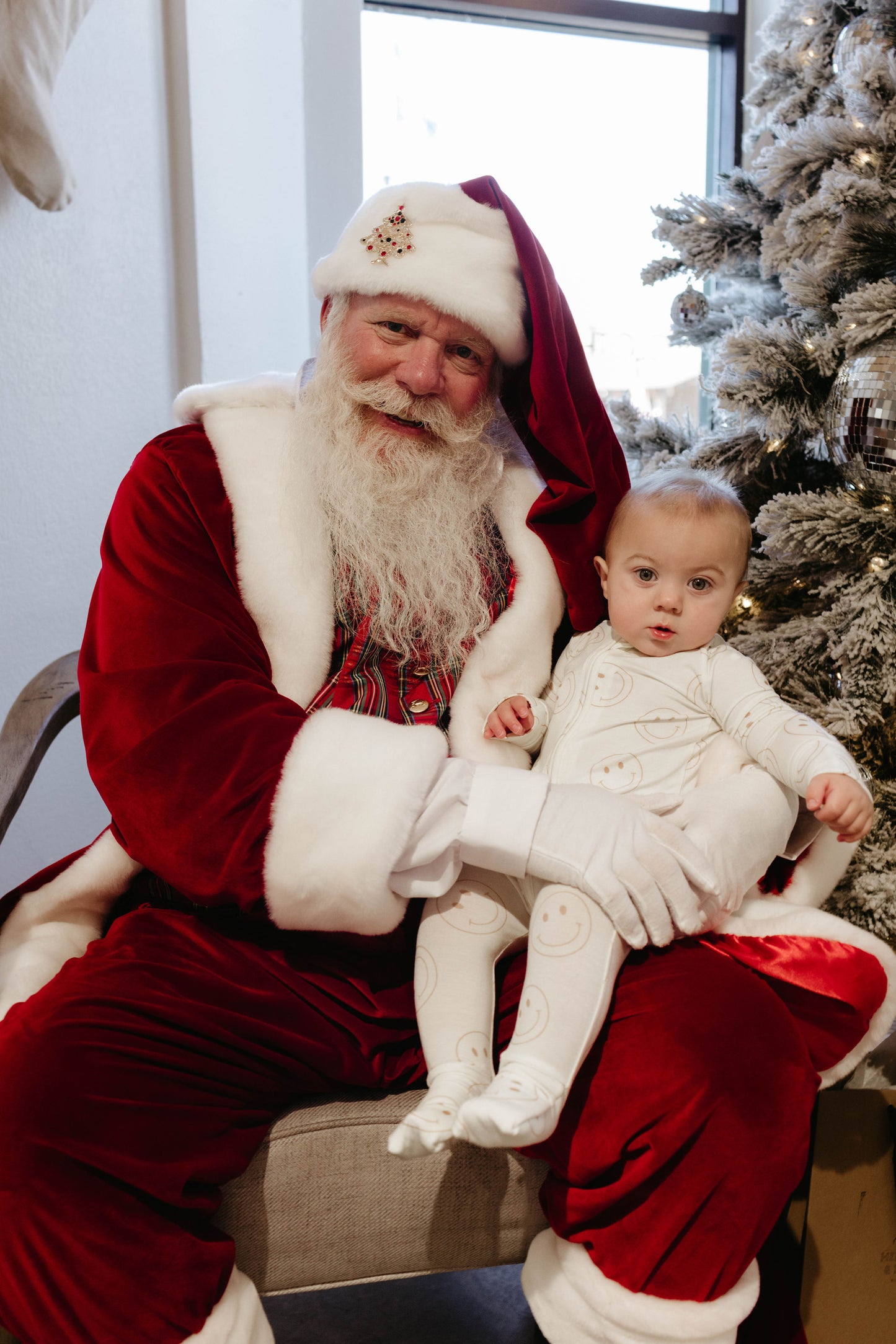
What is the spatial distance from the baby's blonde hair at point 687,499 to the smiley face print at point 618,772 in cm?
36

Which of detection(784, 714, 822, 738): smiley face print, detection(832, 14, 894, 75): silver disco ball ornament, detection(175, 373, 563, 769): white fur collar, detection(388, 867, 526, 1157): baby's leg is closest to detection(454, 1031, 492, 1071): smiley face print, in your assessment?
detection(388, 867, 526, 1157): baby's leg

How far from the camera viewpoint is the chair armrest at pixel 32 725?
1728mm

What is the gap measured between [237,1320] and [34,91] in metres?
2.05

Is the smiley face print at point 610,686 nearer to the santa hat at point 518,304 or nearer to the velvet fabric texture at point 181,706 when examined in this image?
the santa hat at point 518,304

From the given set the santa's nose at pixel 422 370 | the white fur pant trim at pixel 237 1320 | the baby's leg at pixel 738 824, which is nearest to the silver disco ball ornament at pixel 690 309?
the santa's nose at pixel 422 370

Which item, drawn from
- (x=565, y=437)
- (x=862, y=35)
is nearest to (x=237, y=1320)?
(x=565, y=437)

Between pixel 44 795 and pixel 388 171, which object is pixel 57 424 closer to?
pixel 44 795

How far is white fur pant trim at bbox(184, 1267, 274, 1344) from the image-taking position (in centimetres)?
118

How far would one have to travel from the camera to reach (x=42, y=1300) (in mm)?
1143

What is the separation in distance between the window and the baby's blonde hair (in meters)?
1.92

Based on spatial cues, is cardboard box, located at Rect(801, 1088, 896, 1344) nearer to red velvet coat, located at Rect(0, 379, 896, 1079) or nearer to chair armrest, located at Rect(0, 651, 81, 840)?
red velvet coat, located at Rect(0, 379, 896, 1079)

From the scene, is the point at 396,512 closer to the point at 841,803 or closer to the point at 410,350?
the point at 410,350

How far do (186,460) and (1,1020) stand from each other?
3.06ft

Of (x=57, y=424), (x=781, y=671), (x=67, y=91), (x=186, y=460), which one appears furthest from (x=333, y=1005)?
(x=67, y=91)
